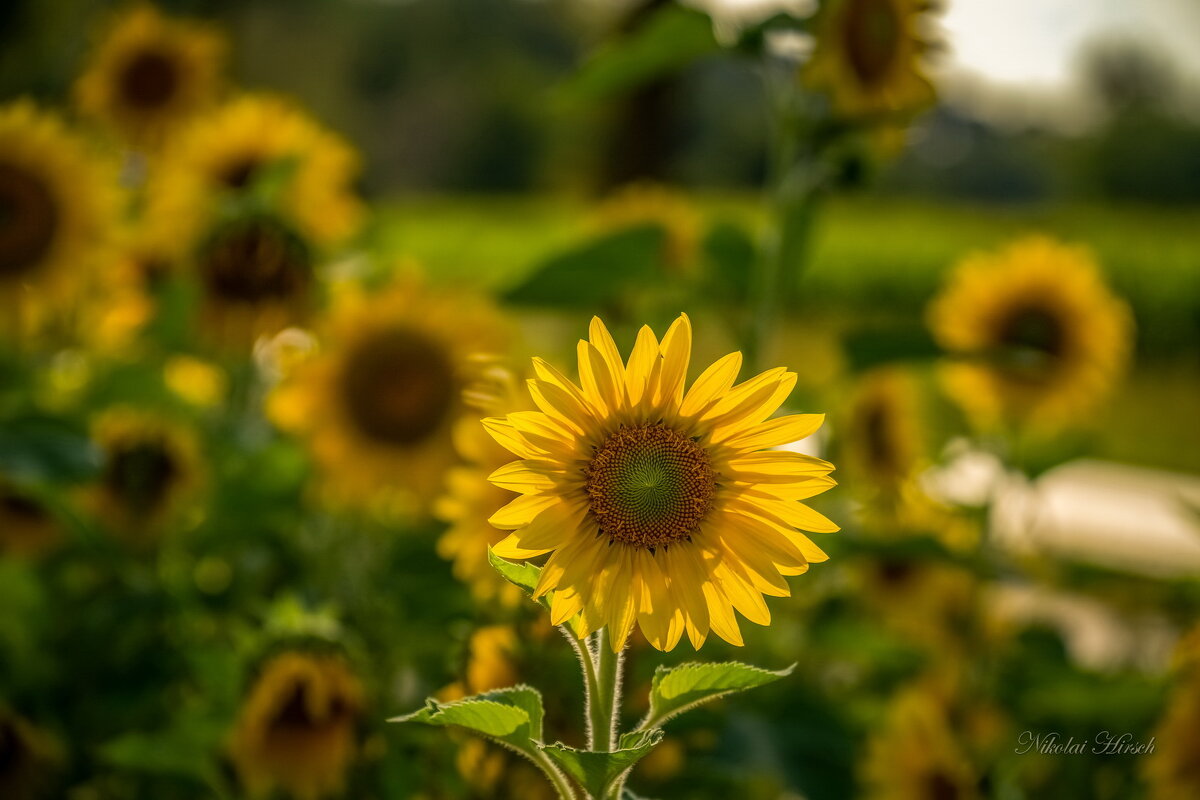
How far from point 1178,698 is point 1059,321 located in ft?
2.01

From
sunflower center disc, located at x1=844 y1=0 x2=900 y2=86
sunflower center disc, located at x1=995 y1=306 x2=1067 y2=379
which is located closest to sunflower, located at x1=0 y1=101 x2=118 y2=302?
sunflower center disc, located at x1=844 y1=0 x2=900 y2=86

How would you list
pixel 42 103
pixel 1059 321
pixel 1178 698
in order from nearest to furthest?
1. pixel 1178 698
2. pixel 1059 321
3. pixel 42 103

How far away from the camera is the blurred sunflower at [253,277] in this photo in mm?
886

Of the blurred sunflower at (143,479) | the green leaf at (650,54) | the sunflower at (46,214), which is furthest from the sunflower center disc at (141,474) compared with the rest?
the green leaf at (650,54)

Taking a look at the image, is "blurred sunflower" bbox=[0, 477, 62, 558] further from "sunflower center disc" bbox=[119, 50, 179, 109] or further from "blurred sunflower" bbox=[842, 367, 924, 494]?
"blurred sunflower" bbox=[842, 367, 924, 494]

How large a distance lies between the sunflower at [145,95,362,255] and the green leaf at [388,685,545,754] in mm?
591

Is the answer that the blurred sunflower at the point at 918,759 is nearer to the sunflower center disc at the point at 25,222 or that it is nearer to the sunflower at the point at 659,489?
the sunflower at the point at 659,489

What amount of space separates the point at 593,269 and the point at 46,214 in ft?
1.79

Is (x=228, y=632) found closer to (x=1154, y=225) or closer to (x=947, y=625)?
(x=947, y=625)

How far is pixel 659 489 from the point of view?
1.28 feet

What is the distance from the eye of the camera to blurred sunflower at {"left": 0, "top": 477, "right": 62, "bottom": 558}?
2.86 ft

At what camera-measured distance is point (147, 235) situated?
105 centimetres

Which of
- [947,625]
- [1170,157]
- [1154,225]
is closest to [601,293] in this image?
[947,625]

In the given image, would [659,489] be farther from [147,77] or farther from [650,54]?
[147,77]
